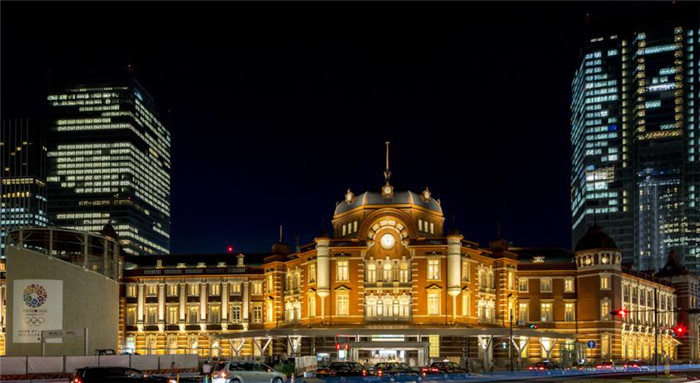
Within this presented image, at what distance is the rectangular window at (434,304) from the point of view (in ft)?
338

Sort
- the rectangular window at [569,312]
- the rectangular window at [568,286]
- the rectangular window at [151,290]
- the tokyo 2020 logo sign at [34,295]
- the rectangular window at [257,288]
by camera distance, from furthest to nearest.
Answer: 1. the rectangular window at [151,290]
2. the rectangular window at [257,288]
3. the rectangular window at [568,286]
4. the rectangular window at [569,312]
5. the tokyo 2020 logo sign at [34,295]

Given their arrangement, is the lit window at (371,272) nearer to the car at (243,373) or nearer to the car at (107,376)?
the car at (243,373)

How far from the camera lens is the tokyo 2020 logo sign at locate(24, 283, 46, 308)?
226 ft

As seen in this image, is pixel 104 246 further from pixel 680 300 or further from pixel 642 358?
pixel 680 300

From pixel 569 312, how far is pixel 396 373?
49964 millimetres

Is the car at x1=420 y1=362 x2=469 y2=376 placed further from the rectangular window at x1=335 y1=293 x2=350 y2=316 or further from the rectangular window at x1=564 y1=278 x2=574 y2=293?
the rectangular window at x1=564 y1=278 x2=574 y2=293

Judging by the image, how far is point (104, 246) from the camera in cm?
7781

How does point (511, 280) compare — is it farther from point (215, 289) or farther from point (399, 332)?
point (215, 289)

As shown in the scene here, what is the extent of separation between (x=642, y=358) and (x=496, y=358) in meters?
27.0

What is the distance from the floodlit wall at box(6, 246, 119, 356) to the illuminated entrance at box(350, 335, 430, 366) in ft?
116

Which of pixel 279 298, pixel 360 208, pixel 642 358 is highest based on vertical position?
pixel 360 208

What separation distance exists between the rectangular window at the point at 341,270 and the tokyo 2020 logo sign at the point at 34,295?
137 feet

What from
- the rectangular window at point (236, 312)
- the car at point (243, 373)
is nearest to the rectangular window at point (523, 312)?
the rectangular window at point (236, 312)

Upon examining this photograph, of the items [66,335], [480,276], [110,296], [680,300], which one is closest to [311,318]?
[480,276]
